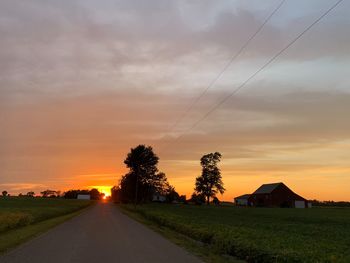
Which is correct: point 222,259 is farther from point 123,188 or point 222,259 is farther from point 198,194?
point 198,194

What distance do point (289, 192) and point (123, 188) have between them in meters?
53.0

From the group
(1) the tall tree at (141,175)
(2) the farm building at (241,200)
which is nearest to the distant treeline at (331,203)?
(2) the farm building at (241,200)

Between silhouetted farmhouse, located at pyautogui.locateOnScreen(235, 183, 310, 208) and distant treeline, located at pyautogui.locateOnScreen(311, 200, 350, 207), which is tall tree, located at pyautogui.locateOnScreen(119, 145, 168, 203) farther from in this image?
distant treeline, located at pyautogui.locateOnScreen(311, 200, 350, 207)

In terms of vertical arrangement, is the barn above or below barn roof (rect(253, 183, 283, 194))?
below

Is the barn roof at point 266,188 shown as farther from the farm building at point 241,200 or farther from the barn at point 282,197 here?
the farm building at point 241,200

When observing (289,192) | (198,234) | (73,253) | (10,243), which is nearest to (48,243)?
(10,243)

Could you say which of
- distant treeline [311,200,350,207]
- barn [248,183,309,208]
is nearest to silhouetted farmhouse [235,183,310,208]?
barn [248,183,309,208]

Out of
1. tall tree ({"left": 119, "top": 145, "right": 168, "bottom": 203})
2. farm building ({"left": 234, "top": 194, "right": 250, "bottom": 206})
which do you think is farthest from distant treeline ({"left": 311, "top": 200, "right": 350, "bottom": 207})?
tall tree ({"left": 119, "top": 145, "right": 168, "bottom": 203})

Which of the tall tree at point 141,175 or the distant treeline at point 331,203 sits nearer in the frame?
the tall tree at point 141,175

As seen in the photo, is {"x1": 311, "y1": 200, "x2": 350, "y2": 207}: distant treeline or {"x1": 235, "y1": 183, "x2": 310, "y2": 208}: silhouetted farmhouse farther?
{"x1": 311, "y1": 200, "x2": 350, "y2": 207}: distant treeline

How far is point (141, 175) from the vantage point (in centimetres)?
13812

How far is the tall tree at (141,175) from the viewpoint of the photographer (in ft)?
442

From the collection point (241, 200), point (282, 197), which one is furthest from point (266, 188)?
point (241, 200)

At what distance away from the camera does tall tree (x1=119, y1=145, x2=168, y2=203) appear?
442 feet
